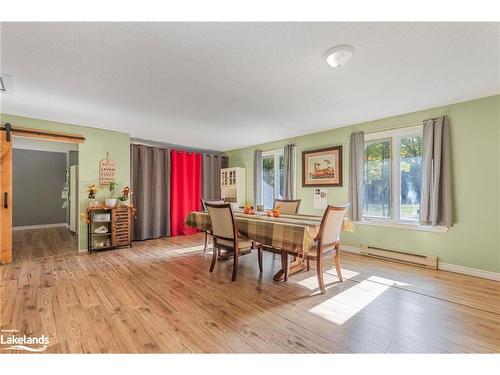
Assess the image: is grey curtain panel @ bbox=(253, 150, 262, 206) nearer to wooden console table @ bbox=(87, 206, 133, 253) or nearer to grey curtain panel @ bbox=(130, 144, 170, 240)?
grey curtain panel @ bbox=(130, 144, 170, 240)

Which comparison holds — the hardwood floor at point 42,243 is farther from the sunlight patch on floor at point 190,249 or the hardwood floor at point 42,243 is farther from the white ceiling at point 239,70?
the white ceiling at point 239,70

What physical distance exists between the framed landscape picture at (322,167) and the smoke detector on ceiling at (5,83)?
4.32 metres

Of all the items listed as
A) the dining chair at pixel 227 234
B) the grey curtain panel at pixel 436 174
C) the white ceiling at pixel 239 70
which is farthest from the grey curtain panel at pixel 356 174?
the dining chair at pixel 227 234

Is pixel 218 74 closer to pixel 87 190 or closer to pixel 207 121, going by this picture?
pixel 207 121

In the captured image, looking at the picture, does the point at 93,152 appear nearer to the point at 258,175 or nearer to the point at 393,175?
the point at 258,175

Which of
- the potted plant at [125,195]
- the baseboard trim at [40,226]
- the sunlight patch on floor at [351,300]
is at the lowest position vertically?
the sunlight patch on floor at [351,300]

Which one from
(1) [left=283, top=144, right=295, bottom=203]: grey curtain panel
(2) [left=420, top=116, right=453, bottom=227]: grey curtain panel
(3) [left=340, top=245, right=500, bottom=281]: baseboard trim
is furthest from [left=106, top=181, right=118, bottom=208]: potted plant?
(3) [left=340, top=245, right=500, bottom=281]: baseboard trim

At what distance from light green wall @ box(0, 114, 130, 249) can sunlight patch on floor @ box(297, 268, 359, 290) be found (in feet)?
12.5

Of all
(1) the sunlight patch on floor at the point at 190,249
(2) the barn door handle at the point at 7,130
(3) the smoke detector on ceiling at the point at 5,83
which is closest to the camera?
(3) the smoke detector on ceiling at the point at 5,83

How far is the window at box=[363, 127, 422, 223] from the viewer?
3.52 meters

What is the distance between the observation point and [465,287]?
2598 millimetres

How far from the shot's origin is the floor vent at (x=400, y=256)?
3256 mm
